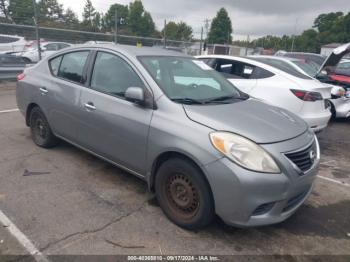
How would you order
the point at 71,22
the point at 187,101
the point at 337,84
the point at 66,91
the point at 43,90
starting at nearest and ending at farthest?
the point at 187,101
the point at 66,91
the point at 43,90
the point at 337,84
the point at 71,22

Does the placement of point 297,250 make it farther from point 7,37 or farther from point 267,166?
point 7,37

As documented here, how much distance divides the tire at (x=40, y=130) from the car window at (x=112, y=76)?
1.31 m

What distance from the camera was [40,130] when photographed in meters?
4.77

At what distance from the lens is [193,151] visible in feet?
8.75

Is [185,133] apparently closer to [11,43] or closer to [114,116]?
[114,116]

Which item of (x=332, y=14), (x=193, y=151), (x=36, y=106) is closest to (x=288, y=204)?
(x=193, y=151)

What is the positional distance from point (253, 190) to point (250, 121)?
0.72 metres

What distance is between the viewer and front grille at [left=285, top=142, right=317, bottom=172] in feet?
8.94

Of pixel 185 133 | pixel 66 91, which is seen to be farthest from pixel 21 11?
pixel 185 133

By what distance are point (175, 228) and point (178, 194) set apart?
1.06 ft

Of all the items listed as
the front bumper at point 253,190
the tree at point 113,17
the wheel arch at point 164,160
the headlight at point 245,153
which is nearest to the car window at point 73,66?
the wheel arch at point 164,160

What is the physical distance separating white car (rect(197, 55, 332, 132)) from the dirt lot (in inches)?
50.8

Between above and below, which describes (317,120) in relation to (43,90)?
below

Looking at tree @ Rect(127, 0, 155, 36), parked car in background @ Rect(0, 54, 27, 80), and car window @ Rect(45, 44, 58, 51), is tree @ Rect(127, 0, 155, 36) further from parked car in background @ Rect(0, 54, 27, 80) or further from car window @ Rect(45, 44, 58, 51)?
parked car in background @ Rect(0, 54, 27, 80)
